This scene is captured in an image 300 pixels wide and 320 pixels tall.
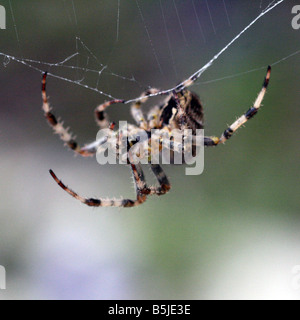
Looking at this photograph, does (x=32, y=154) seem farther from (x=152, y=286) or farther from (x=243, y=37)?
(x=243, y=37)

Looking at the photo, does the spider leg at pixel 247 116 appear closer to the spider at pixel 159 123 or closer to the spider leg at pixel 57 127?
the spider at pixel 159 123

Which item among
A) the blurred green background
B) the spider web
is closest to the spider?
the blurred green background

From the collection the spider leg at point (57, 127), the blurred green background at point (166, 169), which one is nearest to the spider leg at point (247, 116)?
the spider leg at point (57, 127)

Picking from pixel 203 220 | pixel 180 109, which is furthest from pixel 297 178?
pixel 180 109

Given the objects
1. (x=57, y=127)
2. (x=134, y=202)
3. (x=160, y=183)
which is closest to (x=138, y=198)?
(x=134, y=202)

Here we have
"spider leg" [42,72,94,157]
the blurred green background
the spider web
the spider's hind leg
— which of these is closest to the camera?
"spider leg" [42,72,94,157]

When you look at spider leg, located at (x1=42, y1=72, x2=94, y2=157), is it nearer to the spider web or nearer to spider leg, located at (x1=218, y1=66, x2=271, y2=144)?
spider leg, located at (x1=218, y1=66, x2=271, y2=144)

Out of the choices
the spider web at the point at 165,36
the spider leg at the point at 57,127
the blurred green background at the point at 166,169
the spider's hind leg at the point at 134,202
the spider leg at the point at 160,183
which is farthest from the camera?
the spider web at the point at 165,36
